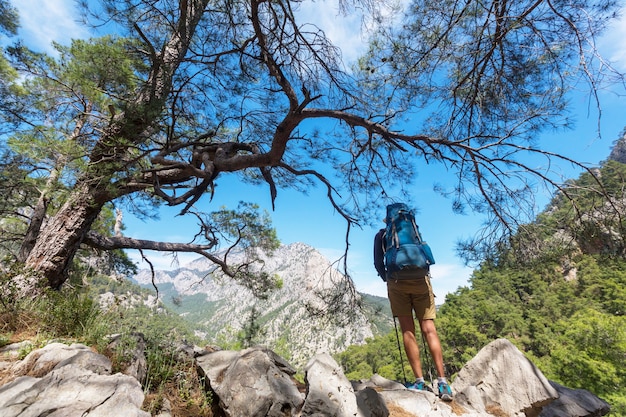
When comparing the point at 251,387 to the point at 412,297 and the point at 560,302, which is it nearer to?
the point at 412,297

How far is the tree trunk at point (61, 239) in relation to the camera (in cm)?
319

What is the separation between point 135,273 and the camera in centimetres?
725

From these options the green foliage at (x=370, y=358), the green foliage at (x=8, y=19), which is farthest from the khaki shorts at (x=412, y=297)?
the green foliage at (x=370, y=358)

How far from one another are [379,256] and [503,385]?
1.47 metres

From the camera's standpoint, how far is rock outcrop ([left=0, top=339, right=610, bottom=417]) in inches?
53.2

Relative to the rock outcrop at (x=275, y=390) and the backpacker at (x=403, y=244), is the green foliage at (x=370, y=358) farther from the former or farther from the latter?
the backpacker at (x=403, y=244)

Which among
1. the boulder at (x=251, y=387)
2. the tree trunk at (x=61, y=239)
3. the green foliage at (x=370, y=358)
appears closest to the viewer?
the boulder at (x=251, y=387)

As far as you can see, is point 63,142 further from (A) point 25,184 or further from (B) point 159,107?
(A) point 25,184

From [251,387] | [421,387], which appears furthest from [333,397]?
[421,387]

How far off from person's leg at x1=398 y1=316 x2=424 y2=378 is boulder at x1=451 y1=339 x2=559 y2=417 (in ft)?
1.23

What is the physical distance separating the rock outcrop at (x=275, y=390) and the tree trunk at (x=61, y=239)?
1822 mm

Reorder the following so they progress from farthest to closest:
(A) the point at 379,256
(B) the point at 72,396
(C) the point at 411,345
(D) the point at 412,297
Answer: (A) the point at 379,256, (D) the point at 412,297, (C) the point at 411,345, (B) the point at 72,396

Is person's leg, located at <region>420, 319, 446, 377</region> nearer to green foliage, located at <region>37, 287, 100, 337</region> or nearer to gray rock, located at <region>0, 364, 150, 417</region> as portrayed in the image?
gray rock, located at <region>0, 364, 150, 417</region>

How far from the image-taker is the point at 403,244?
237cm
